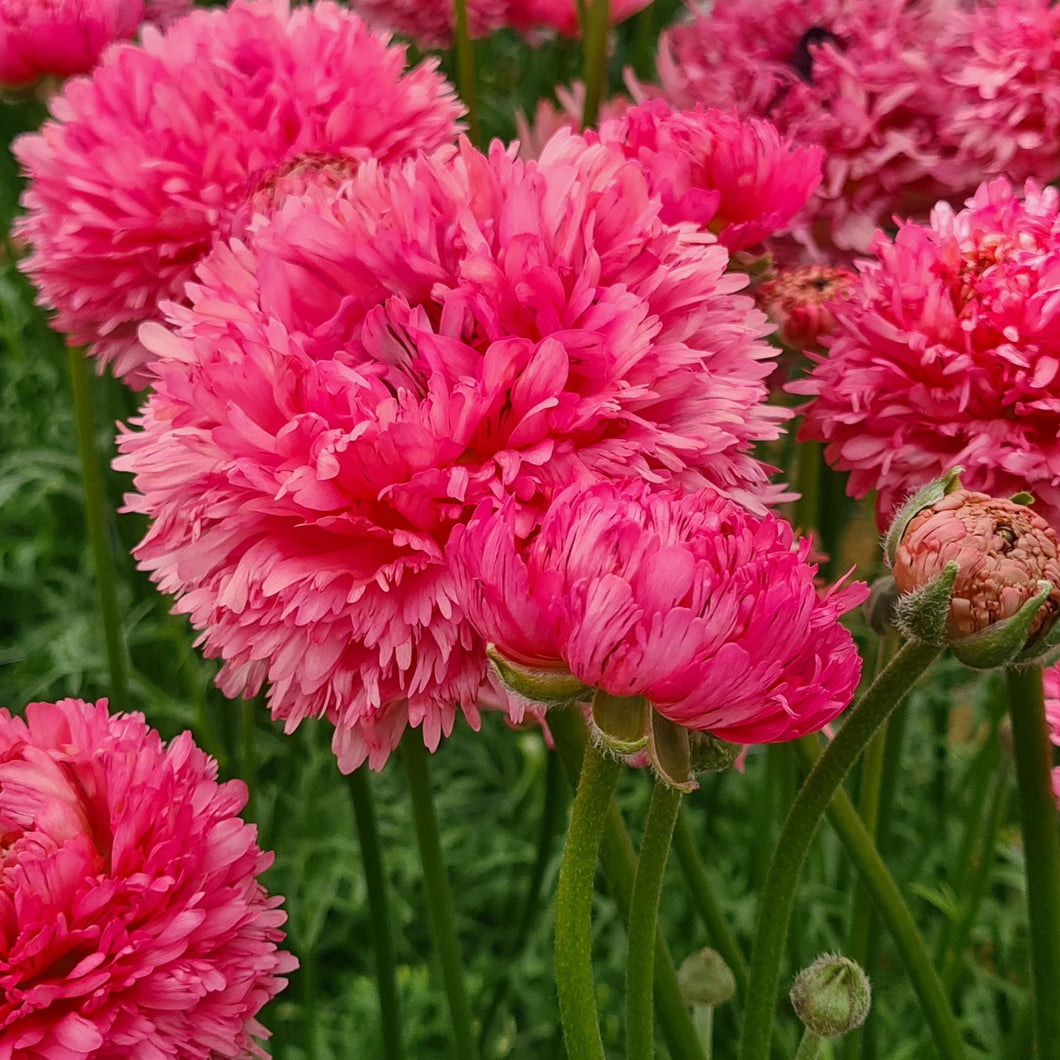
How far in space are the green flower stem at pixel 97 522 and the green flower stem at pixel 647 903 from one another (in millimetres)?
477

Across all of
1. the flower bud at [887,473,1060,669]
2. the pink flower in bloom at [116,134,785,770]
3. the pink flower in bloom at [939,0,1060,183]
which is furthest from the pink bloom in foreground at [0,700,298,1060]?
the pink flower in bloom at [939,0,1060,183]

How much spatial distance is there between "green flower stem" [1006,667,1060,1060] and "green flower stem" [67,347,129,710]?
529 mm

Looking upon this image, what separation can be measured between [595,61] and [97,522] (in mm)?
422

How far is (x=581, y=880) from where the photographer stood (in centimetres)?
32

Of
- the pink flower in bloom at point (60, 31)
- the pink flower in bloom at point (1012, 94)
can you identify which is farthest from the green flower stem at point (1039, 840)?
the pink flower in bloom at point (60, 31)

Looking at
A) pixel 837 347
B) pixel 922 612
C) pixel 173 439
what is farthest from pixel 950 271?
pixel 173 439

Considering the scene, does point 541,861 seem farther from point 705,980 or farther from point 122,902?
point 122,902

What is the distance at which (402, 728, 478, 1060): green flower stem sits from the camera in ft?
1.65

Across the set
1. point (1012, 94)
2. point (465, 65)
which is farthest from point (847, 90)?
point (465, 65)

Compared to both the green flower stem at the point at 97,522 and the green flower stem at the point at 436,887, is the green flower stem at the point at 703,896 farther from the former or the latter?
the green flower stem at the point at 97,522

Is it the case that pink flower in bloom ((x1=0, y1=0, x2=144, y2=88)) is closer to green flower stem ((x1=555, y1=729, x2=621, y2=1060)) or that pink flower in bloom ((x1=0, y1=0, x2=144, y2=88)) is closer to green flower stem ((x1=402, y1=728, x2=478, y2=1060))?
green flower stem ((x1=402, y1=728, x2=478, y2=1060))

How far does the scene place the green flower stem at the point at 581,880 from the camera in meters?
0.32

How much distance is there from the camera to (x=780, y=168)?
0.51 m

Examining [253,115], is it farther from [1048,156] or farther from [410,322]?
[1048,156]
